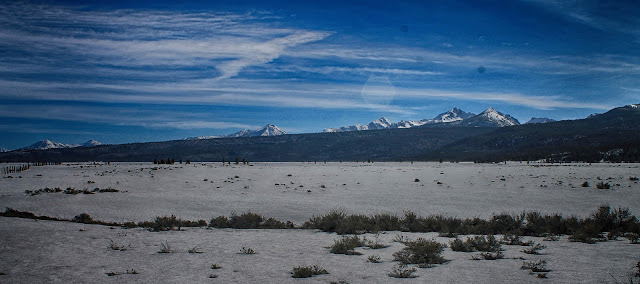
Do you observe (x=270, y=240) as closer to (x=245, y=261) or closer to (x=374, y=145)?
(x=245, y=261)

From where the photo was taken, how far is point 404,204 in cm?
1920

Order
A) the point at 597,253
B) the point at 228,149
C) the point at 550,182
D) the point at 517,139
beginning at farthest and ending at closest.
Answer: the point at 228,149, the point at 517,139, the point at 550,182, the point at 597,253

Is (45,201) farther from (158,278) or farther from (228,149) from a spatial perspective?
(228,149)

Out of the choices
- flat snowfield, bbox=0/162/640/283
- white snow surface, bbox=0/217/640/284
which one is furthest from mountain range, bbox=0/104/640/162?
white snow surface, bbox=0/217/640/284

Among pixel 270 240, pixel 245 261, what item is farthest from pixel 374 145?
pixel 245 261

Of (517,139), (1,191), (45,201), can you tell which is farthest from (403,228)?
(517,139)

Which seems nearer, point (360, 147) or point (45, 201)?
point (45, 201)

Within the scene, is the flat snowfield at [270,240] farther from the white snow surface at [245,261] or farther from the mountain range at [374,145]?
the mountain range at [374,145]

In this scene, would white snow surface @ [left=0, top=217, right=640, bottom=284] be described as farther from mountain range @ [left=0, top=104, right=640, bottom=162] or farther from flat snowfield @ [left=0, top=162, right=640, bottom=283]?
mountain range @ [left=0, top=104, right=640, bottom=162]

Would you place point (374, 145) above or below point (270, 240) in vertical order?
above

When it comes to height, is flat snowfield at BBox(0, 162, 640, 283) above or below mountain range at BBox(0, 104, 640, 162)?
below

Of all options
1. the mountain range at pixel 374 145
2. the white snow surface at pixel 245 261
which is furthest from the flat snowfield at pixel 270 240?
the mountain range at pixel 374 145

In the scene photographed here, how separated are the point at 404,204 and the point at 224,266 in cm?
1315

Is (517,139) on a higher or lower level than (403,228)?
higher
